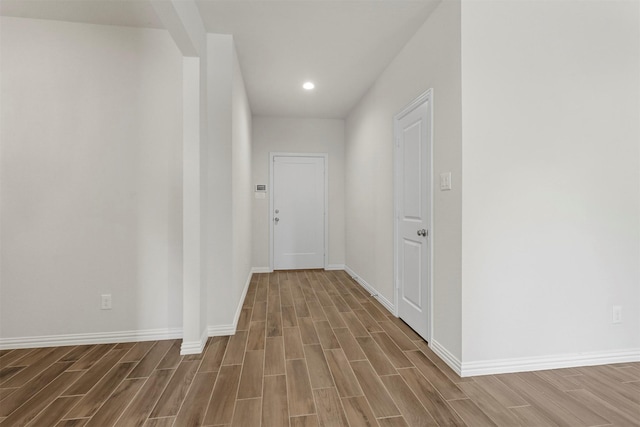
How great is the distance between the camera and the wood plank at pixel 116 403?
1.59 metres

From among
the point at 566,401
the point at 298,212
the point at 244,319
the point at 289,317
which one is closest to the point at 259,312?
the point at 244,319

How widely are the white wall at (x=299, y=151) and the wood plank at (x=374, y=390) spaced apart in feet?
11.2

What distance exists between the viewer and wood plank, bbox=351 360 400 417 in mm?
1663

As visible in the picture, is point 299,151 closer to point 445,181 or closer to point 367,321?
point 367,321

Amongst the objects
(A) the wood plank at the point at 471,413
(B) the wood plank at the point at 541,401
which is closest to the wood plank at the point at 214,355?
(A) the wood plank at the point at 471,413

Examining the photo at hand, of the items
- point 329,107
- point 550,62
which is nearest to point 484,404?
point 550,62

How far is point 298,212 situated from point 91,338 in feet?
11.3

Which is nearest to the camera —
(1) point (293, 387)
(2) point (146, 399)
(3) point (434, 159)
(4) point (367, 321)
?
(2) point (146, 399)

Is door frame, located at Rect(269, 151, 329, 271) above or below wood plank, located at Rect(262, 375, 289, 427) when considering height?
above

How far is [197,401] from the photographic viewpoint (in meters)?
1.75

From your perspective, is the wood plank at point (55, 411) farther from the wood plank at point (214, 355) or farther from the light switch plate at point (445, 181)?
the light switch plate at point (445, 181)

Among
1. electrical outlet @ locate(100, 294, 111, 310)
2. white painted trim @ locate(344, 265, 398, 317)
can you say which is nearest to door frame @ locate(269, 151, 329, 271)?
white painted trim @ locate(344, 265, 398, 317)

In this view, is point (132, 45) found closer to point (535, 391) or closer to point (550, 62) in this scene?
point (550, 62)

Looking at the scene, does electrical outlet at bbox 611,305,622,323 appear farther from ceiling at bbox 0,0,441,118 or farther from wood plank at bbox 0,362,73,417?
wood plank at bbox 0,362,73,417
